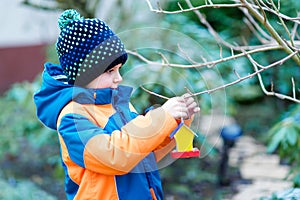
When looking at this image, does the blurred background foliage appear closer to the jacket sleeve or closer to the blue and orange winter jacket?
the blue and orange winter jacket

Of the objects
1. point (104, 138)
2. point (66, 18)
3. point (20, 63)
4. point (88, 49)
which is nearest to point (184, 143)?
point (104, 138)

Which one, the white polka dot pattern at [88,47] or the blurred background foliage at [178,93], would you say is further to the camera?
the blurred background foliage at [178,93]

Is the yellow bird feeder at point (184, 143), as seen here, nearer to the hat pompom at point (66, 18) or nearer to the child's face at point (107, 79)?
the child's face at point (107, 79)

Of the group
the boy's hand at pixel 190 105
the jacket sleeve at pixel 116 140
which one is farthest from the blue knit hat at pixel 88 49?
the boy's hand at pixel 190 105

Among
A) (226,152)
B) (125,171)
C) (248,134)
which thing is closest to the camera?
(125,171)

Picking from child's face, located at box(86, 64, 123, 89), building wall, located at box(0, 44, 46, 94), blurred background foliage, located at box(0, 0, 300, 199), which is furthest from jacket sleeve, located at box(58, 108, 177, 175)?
building wall, located at box(0, 44, 46, 94)

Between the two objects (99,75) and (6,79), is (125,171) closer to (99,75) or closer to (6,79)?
(99,75)

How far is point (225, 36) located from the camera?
18.5 ft

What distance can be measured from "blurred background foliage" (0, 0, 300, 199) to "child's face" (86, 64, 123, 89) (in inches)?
44.2

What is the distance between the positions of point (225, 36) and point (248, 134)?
3.91ft

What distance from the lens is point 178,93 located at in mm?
3789

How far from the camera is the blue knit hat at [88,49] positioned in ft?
7.19

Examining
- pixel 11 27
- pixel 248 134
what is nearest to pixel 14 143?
pixel 248 134

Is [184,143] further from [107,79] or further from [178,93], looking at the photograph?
[178,93]
